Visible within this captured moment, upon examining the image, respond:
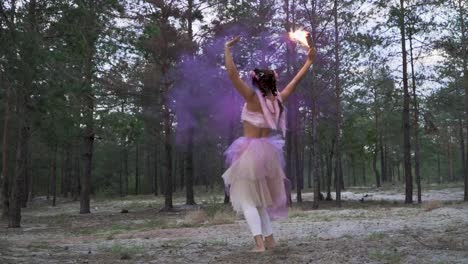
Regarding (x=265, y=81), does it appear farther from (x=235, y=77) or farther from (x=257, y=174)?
Answer: (x=257, y=174)

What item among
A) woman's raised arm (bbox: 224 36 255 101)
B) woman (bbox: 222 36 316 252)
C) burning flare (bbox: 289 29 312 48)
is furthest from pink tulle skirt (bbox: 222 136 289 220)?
burning flare (bbox: 289 29 312 48)

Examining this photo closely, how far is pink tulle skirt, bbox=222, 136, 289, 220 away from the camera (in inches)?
214

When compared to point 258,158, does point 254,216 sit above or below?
below

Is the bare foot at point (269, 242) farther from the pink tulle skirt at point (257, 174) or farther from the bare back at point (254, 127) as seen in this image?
the bare back at point (254, 127)

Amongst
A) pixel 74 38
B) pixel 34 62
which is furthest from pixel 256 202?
pixel 74 38

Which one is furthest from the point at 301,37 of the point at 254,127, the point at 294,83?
the point at 254,127

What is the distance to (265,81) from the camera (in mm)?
5570

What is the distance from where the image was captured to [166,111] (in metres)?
23.3

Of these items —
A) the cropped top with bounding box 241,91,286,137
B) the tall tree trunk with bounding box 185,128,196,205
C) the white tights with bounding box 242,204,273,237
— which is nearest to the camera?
the white tights with bounding box 242,204,273,237

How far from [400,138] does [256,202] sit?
140 feet

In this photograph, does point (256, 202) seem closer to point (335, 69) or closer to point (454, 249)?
point (454, 249)

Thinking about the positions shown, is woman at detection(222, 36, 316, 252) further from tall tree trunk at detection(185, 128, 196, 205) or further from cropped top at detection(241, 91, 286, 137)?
tall tree trunk at detection(185, 128, 196, 205)

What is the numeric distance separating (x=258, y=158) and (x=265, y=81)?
2.88ft

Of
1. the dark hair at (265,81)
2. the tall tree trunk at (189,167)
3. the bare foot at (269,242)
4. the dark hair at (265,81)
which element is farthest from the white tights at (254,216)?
the tall tree trunk at (189,167)
